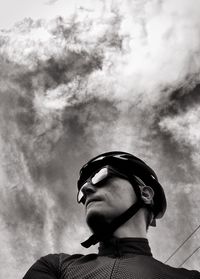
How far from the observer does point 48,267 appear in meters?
2.56

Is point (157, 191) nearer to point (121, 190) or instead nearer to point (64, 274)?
point (121, 190)

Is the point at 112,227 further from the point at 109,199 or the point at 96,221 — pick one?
the point at 109,199

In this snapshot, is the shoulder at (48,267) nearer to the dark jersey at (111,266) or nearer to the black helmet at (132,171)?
the dark jersey at (111,266)

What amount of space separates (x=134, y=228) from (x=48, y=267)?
118cm

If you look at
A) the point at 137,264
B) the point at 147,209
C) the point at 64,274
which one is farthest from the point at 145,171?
the point at 64,274

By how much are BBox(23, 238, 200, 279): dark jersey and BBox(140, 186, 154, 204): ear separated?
0.72 m

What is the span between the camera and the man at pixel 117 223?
257 centimetres

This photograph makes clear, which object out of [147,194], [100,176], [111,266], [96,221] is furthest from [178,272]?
[100,176]

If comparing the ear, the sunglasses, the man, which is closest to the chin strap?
the man

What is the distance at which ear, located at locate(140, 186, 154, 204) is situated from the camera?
3.71 meters

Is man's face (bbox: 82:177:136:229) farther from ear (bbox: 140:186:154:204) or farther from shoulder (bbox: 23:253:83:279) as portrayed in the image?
shoulder (bbox: 23:253:83:279)

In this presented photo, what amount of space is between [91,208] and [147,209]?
36.5 inches

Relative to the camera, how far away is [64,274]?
2.61 meters

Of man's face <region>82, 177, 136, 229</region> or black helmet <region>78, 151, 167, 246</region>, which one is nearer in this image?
man's face <region>82, 177, 136, 229</region>
